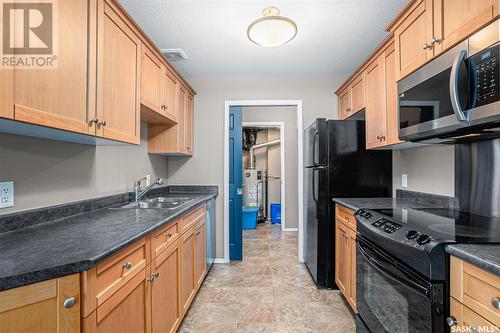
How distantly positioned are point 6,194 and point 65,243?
499 millimetres

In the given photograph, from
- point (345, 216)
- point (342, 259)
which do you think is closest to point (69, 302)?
point (345, 216)

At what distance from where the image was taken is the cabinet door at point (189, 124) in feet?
9.93

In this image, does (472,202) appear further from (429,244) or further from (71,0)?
(71,0)

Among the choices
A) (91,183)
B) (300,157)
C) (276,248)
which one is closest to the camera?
(91,183)

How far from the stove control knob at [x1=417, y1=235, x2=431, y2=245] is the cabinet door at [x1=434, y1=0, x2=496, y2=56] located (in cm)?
97

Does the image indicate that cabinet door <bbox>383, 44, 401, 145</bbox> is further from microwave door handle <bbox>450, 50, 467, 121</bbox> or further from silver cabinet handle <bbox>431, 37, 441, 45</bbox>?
microwave door handle <bbox>450, 50, 467, 121</bbox>

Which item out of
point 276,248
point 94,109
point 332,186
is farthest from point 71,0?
point 276,248

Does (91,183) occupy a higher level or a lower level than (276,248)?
higher

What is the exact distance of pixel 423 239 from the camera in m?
Answer: 1.06

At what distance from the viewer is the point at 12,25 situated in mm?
899

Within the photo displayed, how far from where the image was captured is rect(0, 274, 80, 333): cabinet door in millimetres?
705

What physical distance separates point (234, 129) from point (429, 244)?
8.73ft

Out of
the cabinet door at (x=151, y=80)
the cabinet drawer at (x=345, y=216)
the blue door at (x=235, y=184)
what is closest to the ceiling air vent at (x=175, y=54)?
the cabinet door at (x=151, y=80)

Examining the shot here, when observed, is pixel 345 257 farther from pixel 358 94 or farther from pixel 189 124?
pixel 189 124
